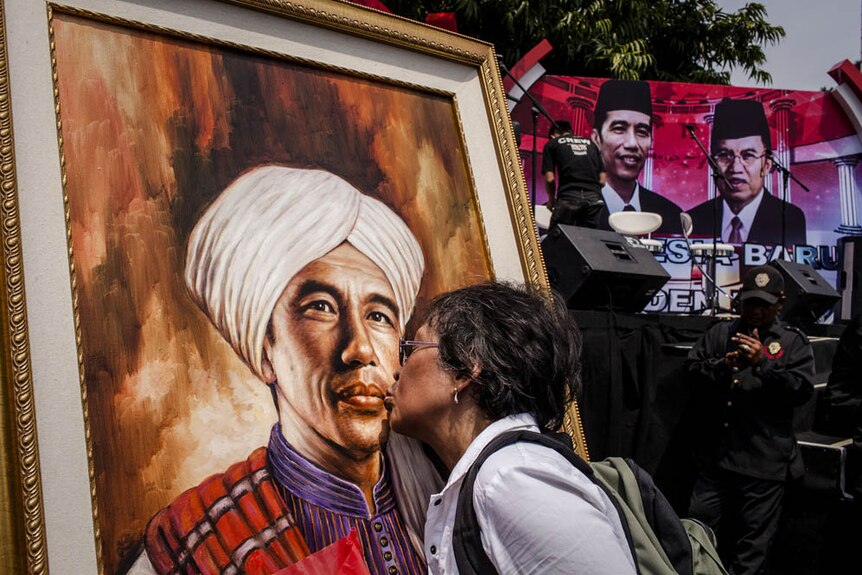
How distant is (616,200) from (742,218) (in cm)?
213

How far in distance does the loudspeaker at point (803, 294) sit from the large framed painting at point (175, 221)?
642 cm

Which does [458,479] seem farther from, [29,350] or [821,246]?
[821,246]

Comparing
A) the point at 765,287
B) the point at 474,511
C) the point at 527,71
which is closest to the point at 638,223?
the point at 527,71

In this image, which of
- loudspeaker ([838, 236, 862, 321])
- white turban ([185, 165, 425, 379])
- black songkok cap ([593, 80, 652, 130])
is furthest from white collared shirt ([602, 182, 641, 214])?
white turban ([185, 165, 425, 379])

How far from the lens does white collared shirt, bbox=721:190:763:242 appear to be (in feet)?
38.2

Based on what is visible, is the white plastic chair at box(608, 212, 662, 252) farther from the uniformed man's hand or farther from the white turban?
A: the white turban

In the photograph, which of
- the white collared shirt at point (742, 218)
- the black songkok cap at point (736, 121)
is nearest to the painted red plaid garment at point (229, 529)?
the white collared shirt at point (742, 218)

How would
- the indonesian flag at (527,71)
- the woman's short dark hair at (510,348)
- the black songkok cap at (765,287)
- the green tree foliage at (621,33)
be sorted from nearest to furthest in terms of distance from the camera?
the woman's short dark hair at (510,348), the black songkok cap at (765,287), the indonesian flag at (527,71), the green tree foliage at (621,33)

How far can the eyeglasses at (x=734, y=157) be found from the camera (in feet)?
38.7

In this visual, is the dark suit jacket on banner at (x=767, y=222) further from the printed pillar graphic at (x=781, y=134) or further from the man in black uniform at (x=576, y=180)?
the man in black uniform at (x=576, y=180)

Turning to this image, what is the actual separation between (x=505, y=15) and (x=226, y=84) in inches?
513

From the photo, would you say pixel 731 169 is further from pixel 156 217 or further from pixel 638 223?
pixel 156 217

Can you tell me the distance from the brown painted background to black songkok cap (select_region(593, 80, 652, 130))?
968 centimetres

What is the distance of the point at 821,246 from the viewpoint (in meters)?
12.1
